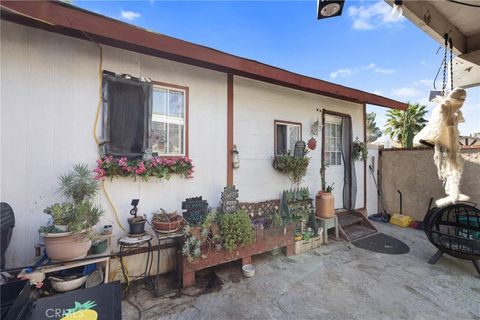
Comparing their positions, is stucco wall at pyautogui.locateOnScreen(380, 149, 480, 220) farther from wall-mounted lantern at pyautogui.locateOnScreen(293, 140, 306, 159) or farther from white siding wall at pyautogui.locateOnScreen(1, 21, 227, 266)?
white siding wall at pyautogui.locateOnScreen(1, 21, 227, 266)

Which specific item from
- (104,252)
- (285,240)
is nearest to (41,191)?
(104,252)

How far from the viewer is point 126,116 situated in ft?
8.24

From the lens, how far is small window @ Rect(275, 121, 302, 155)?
3.83 m

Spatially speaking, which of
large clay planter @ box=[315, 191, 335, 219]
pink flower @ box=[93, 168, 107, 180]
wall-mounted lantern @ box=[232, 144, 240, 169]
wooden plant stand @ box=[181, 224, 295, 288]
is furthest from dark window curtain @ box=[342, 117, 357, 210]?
pink flower @ box=[93, 168, 107, 180]

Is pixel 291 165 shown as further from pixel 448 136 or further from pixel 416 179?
pixel 416 179

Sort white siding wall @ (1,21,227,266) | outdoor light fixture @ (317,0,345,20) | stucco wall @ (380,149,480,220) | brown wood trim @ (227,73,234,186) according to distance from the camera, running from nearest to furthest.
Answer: outdoor light fixture @ (317,0,345,20) < white siding wall @ (1,21,227,266) < brown wood trim @ (227,73,234,186) < stucco wall @ (380,149,480,220)

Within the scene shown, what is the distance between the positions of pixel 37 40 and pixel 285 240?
3.82m

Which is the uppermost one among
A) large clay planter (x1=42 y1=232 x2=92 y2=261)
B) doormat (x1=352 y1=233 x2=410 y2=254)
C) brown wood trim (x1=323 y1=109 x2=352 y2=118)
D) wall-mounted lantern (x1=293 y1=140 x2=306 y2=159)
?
brown wood trim (x1=323 y1=109 x2=352 y2=118)

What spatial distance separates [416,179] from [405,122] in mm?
9280

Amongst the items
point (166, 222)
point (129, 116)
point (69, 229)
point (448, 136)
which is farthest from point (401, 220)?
point (69, 229)

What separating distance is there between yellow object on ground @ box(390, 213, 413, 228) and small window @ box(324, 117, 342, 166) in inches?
69.7

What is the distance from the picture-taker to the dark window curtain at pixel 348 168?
4.76m

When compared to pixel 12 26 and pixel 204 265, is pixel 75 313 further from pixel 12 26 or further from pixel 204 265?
pixel 12 26

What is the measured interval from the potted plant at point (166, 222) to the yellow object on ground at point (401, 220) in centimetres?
485
